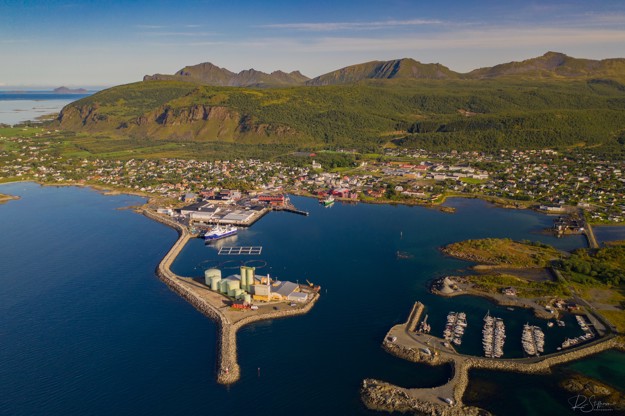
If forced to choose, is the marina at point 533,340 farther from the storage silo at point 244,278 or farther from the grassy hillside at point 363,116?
the grassy hillside at point 363,116

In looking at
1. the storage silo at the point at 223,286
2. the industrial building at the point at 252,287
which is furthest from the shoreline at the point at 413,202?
the storage silo at the point at 223,286

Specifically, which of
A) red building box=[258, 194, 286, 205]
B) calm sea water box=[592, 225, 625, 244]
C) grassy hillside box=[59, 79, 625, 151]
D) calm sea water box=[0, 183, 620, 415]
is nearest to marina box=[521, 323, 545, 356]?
calm sea water box=[0, 183, 620, 415]

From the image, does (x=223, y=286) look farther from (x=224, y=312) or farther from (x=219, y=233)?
(x=219, y=233)

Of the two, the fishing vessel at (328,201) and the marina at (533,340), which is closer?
the marina at (533,340)

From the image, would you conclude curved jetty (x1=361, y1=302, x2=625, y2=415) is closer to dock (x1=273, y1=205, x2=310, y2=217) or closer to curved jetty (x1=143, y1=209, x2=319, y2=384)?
curved jetty (x1=143, y1=209, x2=319, y2=384)

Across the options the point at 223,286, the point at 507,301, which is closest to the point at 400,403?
the point at 507,301
